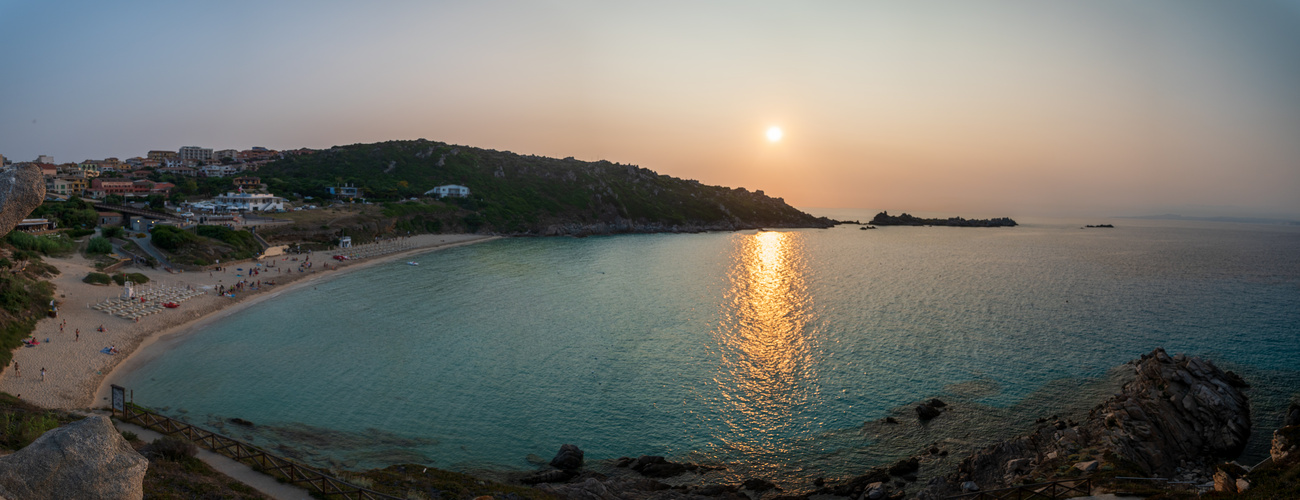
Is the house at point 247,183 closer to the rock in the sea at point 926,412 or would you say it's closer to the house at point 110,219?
the house at point 110,219

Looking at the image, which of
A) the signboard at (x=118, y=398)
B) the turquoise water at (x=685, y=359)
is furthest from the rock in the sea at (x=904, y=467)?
the signboard at (x=118, y=398)

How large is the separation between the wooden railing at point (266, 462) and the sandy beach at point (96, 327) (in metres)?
7.76

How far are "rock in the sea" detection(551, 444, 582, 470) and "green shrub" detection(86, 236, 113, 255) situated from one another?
55.8 metres

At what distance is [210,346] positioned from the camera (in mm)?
33719

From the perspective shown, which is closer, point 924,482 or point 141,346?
point 924,482

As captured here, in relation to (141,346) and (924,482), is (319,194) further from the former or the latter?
(924,482)

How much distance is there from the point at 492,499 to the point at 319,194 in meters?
111

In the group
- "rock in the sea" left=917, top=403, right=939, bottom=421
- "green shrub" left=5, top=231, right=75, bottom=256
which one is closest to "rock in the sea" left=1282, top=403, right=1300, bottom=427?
"rock in the sea" left=917, top=403, right=939, bottom=421

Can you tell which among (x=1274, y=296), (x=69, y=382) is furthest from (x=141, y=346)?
(x=1274, y=296)

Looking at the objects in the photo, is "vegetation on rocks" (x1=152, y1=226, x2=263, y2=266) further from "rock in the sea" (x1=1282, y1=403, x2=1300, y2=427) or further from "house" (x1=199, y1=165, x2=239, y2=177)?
"house" (x1=199, y1=165, x2=239, y2=177)

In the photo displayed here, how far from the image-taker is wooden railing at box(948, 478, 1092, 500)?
1593 centimetres

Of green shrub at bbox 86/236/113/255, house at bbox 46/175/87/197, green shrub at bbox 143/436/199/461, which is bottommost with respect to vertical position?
green shrub at bbox 143/436/199/461

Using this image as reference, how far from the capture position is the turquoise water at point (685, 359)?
2362 cm

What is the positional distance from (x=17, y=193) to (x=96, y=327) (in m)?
26.3
